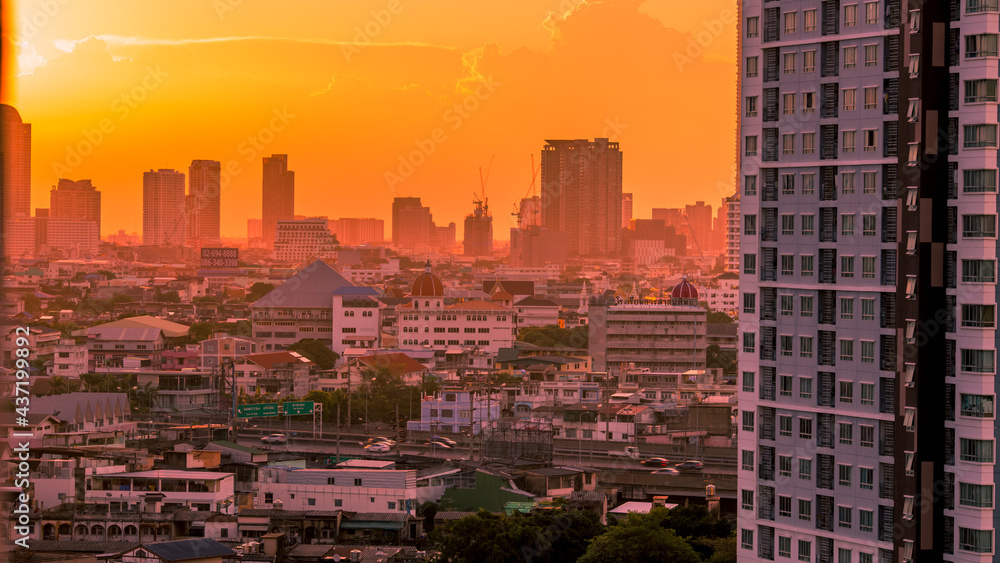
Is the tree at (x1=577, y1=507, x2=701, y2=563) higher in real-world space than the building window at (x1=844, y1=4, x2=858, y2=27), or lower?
lower

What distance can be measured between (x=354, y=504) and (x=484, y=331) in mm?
23167

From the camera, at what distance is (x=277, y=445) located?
67.6 feet

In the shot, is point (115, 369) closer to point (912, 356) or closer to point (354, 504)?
point (354, 504)

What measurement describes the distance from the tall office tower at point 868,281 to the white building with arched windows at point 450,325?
89.9ft

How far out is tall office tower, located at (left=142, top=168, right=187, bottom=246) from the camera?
8956 centimetres

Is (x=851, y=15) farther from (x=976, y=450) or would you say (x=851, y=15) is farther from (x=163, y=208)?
(x=163, y=208)

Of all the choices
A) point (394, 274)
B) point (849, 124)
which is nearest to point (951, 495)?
point (849, 124)

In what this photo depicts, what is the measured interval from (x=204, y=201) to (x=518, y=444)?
263 feet

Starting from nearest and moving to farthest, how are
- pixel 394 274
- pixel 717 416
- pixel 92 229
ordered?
pixel 717 416 < pixel 394 274 < pixel 92 229

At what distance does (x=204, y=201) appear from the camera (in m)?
95.0

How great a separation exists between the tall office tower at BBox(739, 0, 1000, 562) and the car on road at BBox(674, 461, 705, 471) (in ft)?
Result: 30.0

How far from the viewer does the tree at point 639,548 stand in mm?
10641

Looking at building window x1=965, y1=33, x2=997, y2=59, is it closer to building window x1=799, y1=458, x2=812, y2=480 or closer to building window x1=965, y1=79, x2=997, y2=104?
building window x1=965, y1=79, x2=997, y2=104

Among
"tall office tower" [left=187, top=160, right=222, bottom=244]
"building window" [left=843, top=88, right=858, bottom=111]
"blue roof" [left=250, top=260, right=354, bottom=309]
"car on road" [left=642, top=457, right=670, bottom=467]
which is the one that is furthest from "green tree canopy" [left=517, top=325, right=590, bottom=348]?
"tall office tower" [left=187, top=160, right=222, bottom=244]
